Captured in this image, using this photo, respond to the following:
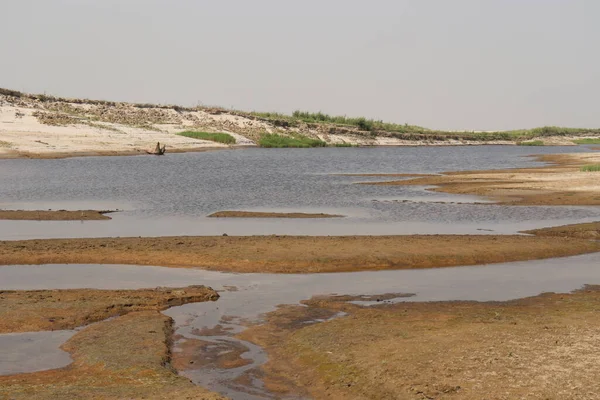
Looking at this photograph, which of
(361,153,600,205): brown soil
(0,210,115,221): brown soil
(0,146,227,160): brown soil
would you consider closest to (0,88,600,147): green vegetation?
(0,146,227,160): brown soil

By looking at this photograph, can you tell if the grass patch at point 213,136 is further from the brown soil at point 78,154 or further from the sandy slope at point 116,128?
A: the brown soil at point 78,154

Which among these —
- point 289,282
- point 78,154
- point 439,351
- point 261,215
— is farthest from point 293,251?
point 78,154

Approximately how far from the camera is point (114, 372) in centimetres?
1115

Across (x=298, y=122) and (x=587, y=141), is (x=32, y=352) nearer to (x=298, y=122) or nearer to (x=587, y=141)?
(x=298, y=122)

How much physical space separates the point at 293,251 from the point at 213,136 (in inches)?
3016

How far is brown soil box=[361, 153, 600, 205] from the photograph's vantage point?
120 ft

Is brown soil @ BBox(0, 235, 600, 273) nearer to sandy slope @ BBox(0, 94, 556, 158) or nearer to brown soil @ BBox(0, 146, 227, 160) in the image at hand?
brown soil @ BBox(0, 146, 227, 160)

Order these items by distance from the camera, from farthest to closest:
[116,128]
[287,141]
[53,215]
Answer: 1. [287,141]
2. [116,128]
3. [53,215]

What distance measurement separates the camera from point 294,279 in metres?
19.0

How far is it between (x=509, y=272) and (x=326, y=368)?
9.67 meters

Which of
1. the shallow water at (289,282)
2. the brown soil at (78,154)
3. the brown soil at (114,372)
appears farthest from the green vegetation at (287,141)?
the brown soil at (114,372)

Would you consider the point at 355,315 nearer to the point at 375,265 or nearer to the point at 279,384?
the point at 279,384

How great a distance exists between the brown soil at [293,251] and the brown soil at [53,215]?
249 inches

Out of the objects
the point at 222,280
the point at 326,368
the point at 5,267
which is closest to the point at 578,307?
the point at 326,368
